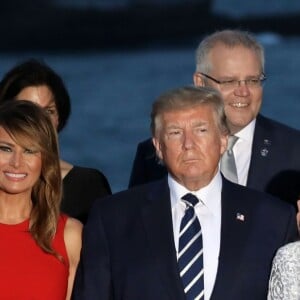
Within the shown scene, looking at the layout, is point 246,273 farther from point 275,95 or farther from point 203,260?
point 275,95

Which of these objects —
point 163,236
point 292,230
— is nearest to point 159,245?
point 163,236

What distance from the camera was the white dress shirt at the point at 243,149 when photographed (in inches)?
188

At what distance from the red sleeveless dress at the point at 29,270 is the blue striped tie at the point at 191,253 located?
400 millimetres

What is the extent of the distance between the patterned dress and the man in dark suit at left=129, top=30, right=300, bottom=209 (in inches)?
34.9

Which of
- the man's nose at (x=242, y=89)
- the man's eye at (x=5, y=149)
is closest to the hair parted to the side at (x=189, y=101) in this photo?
the man's eye at (x=5, y=149)

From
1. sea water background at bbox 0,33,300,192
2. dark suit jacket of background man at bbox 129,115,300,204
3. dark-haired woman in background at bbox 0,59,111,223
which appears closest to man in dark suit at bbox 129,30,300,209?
dark suit jacket of background man at bbox 129,115,300,204

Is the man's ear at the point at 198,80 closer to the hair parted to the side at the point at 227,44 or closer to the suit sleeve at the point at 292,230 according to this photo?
the hair parted to the side at the point at 227,44

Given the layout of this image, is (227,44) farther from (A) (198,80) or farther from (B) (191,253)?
(B) (191,253)

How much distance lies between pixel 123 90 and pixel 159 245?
21.5 metres

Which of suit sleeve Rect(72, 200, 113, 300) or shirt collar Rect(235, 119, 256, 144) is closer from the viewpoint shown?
suit sleeve Rect(72, 200, 113, 300)

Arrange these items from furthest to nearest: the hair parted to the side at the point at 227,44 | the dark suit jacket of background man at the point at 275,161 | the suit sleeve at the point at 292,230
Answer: the hair parted to the side at the point at 227,44, the dark suit jacket of background man at the point at 275,161, the suit sleeve at the point at 292,230

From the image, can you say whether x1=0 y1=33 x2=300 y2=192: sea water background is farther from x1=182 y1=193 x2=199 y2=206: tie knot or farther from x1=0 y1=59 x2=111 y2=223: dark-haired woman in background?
x1=182 y1=193 x2=199 y2=206: tie knot

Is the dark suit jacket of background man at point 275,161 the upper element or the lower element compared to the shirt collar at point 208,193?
lower

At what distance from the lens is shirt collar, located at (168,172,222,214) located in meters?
4.01
